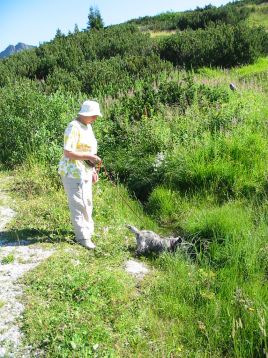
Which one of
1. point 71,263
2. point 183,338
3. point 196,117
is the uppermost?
point 196,117

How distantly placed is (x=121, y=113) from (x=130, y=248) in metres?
5.17

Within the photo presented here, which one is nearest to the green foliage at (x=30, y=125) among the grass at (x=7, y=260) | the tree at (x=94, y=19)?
the grass at (x=7, y=260)

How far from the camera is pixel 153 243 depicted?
5871 mm

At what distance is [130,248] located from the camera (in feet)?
20.1

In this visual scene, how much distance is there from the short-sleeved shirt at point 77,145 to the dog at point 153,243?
3.64ft

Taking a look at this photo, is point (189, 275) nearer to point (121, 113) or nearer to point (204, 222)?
point (204, 222)

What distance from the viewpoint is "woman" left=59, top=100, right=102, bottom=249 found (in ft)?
17.9

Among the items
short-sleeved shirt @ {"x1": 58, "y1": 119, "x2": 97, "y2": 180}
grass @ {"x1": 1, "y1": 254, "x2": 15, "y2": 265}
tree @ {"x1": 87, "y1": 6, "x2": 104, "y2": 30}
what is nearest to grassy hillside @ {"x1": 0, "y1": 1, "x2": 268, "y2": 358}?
grass @ {"x1": 1, "y1": 254, "x2": 15, "y2": 265}

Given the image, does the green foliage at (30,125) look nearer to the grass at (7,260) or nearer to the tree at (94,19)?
the grass at (7,260)

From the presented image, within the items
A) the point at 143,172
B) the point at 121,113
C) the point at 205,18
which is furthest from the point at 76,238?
the point at 205,18

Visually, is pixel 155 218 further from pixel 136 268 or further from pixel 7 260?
pixel 7 260

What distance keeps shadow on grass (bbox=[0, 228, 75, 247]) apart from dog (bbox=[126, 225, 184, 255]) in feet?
3.01

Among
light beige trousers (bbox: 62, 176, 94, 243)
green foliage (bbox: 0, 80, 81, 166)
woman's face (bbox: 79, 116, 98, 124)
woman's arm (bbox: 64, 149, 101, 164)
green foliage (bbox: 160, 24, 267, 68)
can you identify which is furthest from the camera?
green foliage (bbox: 160, 24, 267, 68)

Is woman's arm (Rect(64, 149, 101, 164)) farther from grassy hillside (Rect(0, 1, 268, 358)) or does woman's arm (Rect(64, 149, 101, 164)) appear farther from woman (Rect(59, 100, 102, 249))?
grassy hillside (Rect(0, 1, 268, 358))
